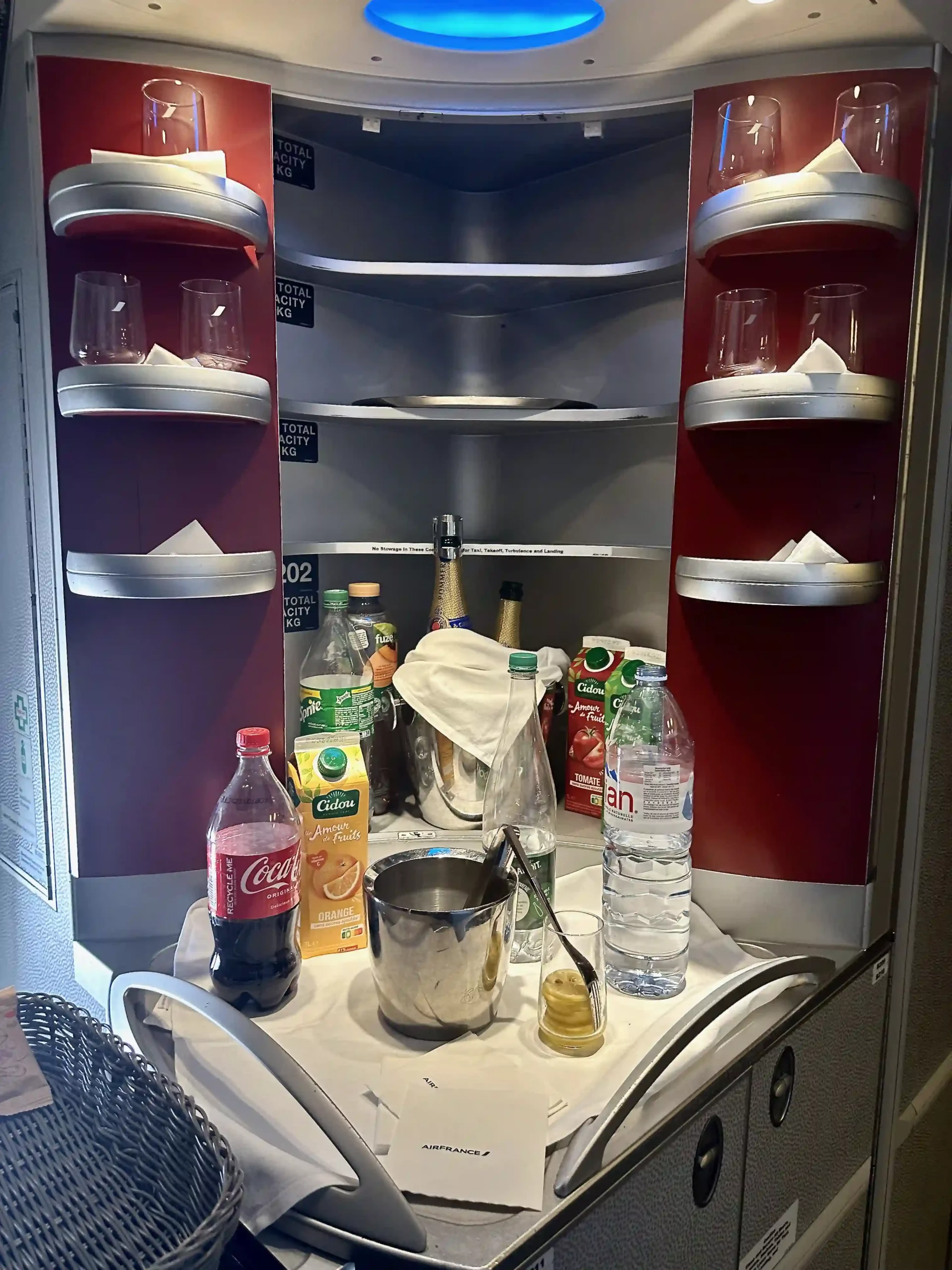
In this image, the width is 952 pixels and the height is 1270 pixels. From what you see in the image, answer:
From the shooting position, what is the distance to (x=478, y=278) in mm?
1300

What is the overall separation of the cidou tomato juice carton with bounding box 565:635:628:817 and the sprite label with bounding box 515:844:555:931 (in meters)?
0.28

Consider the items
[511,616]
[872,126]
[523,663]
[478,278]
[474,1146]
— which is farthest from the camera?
[511,616]

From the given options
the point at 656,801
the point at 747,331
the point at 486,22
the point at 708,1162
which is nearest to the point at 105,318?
the point at 486,22

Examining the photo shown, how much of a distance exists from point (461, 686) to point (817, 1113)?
73 cm

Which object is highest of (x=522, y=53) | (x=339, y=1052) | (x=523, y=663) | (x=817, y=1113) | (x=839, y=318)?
(x=522, y=53)

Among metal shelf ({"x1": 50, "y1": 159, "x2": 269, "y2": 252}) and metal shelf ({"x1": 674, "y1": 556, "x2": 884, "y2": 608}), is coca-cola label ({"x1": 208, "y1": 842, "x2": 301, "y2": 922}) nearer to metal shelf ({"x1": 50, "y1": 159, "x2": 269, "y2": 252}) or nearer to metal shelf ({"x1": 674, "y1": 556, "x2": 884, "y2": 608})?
metal shelf ({"x1": 674, "y1": 556, "x2": 884, "y2": 608})

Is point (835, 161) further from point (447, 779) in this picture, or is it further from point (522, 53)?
point (447, 779)

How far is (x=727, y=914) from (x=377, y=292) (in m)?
1.07

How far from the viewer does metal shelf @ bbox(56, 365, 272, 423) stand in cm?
98

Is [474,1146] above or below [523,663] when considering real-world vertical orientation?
below

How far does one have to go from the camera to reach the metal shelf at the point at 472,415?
50.2 inches

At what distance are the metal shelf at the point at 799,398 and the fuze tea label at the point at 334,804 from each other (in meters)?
0.61

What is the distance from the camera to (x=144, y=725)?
1.18m

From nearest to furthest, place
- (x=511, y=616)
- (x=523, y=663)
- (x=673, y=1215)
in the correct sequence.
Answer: (x=673, y=1215), (x=523, y=663), (x=511, y=616)
